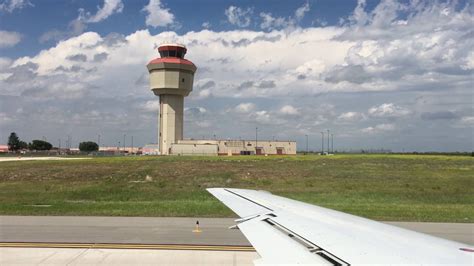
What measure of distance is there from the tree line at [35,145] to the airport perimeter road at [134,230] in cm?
16540

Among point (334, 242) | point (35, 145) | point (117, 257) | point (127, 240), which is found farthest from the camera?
point (35, 145)

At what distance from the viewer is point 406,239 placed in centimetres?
457

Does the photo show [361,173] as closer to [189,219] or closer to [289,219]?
[189,219]

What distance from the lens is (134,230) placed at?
13.3 m

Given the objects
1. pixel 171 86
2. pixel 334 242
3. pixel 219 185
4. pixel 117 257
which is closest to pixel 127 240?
pixel 117 257

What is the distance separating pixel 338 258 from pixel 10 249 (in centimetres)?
937

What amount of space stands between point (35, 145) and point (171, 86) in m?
101

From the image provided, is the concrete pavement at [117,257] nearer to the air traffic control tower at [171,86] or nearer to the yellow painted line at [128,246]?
the yellow painted line at [128,246]

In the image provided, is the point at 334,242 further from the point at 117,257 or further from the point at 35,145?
the point at 35,145

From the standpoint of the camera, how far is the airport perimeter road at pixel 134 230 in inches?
467

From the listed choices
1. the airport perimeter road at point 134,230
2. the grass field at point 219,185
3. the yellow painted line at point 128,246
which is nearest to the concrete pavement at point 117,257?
the yellow painted line at point 128,246

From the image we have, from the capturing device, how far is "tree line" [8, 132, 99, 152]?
169 metres

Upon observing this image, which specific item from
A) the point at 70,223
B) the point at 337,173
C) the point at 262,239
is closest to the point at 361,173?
the point at 337,173

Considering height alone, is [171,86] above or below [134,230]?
above
